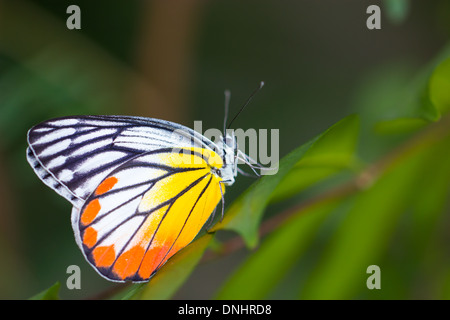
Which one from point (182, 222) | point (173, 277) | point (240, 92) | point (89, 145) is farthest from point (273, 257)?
point (240, 92)

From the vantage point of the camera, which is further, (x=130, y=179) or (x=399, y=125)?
(x=130, y=179)

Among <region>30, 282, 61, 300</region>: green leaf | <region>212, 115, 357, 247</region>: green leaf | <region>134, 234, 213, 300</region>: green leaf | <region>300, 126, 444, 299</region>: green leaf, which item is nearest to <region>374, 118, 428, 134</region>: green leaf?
<region>300, 126, 444, 299</region>: green leaf

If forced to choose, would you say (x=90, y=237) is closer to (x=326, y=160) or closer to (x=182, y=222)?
(x=182, y=222)

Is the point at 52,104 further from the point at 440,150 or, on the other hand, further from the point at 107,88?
the point at 440,150

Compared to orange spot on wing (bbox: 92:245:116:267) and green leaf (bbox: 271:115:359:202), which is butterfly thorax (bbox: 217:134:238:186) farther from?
orange spot on wing (bbox: 92:245:116:267)

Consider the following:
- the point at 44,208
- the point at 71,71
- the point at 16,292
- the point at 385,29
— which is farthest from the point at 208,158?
the point at 385,29

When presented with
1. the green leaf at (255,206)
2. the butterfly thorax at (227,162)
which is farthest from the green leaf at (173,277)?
the butterfly thorax at (227,162)
